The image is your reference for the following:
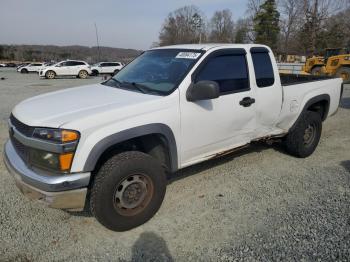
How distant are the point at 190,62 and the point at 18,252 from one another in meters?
2.65

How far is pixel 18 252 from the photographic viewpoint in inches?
108

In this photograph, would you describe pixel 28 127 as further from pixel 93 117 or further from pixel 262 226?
pixel 262 226

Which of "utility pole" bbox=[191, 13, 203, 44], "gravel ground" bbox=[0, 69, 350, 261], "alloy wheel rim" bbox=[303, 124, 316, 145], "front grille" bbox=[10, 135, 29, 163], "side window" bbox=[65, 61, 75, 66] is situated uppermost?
"utility pole" bbox=[191, 13, 203, 44]

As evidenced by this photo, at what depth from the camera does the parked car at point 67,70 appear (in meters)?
25.0

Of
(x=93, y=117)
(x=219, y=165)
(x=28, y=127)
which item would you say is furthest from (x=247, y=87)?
(x=28, y=127)

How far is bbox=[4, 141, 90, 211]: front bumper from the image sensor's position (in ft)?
8.40

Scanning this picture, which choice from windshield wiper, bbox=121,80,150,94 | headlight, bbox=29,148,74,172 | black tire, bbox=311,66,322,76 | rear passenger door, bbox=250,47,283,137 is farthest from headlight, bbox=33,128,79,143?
black tire, bbox=311,66,322,76

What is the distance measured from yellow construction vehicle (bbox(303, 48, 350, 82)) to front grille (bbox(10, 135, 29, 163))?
729 inches

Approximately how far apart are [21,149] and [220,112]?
2.20m

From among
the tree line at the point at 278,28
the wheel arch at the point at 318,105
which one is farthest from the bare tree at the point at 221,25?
the wheel arch at the point at 318,105

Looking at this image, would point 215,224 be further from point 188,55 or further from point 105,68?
point 105,68

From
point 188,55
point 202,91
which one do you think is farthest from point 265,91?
point 202,91

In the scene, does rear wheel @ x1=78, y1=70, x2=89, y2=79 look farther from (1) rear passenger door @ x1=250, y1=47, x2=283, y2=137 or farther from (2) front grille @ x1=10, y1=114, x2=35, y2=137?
(2) front grille @ x1=10, y1=114, x2=35, y2=137

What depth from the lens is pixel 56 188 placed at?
255cm
